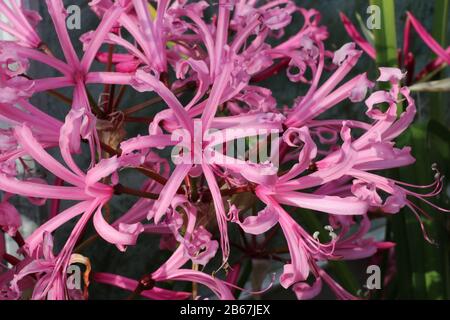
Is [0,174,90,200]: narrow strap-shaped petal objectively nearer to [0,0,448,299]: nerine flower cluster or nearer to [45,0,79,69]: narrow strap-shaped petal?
[0,0,448,299]: nerine flower cluster

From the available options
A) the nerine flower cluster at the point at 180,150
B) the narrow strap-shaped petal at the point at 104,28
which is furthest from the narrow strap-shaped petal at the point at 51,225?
the narrow strap-shaped petal at the point at 104,28

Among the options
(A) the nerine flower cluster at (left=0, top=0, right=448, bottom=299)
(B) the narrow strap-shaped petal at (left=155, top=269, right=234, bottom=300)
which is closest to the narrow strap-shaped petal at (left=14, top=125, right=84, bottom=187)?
(A) the nerine flower cluster at (left=0, top=0, right=448, bottom=299)

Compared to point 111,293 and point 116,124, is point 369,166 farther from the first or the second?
point 111,293

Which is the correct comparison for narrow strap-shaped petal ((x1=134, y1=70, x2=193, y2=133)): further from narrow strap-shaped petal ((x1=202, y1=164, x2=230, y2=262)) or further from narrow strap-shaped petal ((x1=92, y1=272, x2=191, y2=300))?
narrow strap-shaped petal ((x1=92, y1=272, x2=191, y2=300))

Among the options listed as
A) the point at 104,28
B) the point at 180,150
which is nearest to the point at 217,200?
the point at 180,150

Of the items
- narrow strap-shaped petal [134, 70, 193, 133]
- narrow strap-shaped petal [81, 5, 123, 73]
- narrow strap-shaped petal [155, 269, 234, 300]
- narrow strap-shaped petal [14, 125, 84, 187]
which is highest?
narrow strap-shaped petal [81, 5, 123, 73]

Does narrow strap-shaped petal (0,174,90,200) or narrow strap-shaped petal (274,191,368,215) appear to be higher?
narrow strap-shaped petal (0,174,90,200)

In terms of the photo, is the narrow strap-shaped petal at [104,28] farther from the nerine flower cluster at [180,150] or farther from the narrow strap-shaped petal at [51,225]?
the narrow strap-shaped petal at [51,225]

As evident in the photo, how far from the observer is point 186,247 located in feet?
1.52

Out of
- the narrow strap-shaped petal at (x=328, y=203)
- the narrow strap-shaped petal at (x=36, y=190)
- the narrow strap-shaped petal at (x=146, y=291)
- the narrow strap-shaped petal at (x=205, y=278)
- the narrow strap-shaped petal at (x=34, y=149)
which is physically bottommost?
the narrow strap-shaped petal at (x=146, y=291)

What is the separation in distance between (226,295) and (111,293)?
480mm

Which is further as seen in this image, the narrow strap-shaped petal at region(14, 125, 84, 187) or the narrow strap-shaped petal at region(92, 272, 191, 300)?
the narrow strap-shaped petal at region(92, 272, 191, 300)

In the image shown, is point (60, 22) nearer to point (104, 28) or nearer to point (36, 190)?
point (104, 28)

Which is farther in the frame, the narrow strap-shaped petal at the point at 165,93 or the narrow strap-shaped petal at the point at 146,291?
the narrow strap-shaped petal at the point at 146,291
